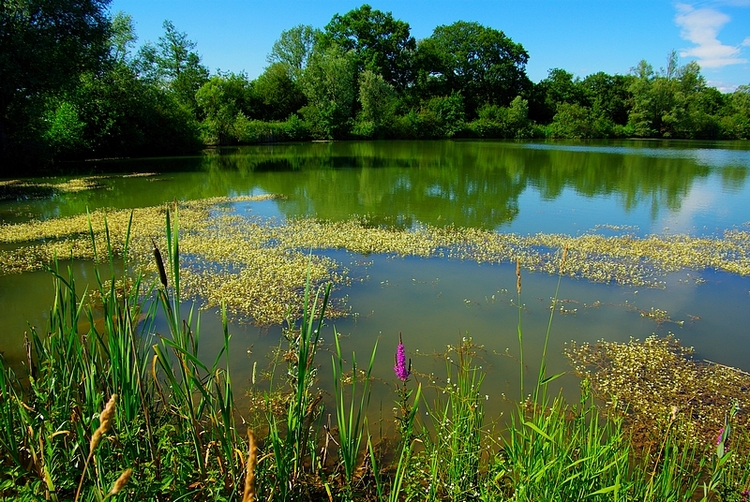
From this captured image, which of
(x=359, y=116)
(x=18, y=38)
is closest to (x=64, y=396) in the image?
(x=18, y=38)

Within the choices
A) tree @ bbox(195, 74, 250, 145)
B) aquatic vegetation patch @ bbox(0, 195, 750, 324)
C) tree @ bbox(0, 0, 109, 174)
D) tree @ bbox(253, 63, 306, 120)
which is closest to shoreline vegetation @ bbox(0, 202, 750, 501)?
aquatic vegetation patch @ bbox(0, 195, 750, 324)

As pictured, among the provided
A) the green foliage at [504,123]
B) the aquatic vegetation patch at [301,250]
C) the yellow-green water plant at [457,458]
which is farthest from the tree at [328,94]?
the yellow-green water plant at [457,458]

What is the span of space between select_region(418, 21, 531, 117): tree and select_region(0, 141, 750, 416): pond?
4289 cm

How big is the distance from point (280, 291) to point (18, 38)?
17.8 metres

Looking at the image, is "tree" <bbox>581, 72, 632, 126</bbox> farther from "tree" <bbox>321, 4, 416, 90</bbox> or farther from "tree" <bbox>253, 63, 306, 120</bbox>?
"tree" <bbox>253, 63, 306, 120</bbox>

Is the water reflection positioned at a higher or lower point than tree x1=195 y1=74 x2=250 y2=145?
lower

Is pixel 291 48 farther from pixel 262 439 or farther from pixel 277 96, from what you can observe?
pixel 262 439

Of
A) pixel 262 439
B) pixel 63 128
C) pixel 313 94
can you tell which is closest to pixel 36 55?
pixel 63 128

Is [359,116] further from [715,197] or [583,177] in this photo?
[715,197]

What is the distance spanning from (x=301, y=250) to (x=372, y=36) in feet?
198

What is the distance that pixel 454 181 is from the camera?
19.0 meters

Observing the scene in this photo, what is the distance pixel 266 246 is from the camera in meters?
9.52

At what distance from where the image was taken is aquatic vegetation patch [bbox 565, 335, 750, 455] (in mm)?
3949

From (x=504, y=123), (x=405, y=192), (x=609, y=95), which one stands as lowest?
(x=405, y=192)
